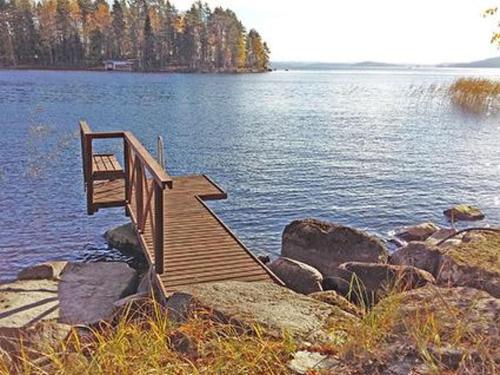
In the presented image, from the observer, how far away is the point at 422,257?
25.4 ft

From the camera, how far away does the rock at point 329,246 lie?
8.79 metres

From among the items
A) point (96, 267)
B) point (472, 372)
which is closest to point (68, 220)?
point (96, 267)

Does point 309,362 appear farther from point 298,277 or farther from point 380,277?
point 298,277

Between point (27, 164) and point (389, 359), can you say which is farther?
point (27, 164)

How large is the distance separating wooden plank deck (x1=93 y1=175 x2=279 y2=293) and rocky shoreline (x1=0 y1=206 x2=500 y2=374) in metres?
0.49

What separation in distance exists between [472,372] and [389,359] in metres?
0.47

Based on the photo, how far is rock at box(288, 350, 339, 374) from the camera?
301 cm

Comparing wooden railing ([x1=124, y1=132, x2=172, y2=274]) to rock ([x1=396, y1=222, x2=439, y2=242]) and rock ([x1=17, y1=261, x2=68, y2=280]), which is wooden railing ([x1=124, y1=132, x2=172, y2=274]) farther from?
rock ([x1=396, y1=222, x2=439, y2=242])

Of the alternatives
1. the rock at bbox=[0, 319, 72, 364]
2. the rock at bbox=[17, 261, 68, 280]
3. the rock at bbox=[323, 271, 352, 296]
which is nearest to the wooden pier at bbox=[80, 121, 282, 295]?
the rock at bbox=[323, 271, 352, 296]

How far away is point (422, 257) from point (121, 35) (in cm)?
9877

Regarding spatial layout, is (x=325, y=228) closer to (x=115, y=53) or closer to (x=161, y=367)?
(x=161, y=367)

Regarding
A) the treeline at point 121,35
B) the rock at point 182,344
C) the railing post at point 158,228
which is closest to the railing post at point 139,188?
the railing post at point 158,228

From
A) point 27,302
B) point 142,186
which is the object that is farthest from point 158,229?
point 27,302

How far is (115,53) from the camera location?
3841 inches
